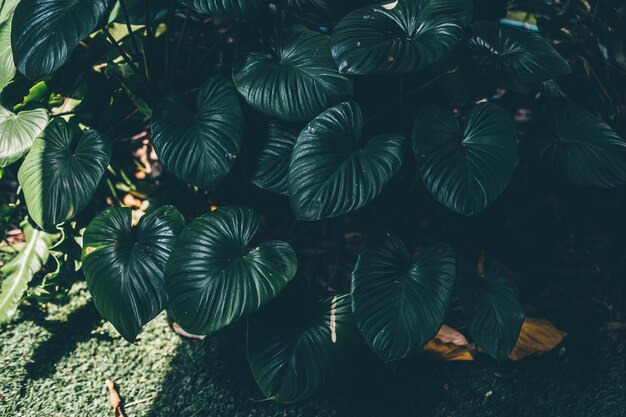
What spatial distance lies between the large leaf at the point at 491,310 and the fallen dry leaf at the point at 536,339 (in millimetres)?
278

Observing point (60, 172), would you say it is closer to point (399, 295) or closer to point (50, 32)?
point (50, 32)

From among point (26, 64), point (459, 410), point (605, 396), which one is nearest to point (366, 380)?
point (459, 410)

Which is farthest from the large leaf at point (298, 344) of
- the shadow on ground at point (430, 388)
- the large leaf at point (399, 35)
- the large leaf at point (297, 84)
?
the large leaf at point (399, 35)

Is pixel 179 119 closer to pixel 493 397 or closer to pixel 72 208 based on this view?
pixel 72 208

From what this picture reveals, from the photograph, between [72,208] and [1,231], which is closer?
[72,208]

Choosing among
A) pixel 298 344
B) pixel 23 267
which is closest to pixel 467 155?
pixel 298 344

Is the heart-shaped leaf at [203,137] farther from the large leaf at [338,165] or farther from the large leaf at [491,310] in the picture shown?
the large leaf at [491,310]

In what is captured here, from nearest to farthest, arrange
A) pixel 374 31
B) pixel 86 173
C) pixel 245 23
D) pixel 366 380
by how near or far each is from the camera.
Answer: pixel 374 31 < pixel 86 173 < pixel 366 380 < pixel 245 23

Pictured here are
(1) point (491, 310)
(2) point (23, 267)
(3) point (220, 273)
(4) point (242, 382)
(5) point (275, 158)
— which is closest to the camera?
(3) point (220, 273)

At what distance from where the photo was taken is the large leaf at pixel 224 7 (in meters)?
1.62

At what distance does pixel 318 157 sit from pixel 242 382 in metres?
0.78

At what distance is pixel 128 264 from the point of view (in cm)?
163

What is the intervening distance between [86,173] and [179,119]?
314mm

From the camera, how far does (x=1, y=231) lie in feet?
7.27
